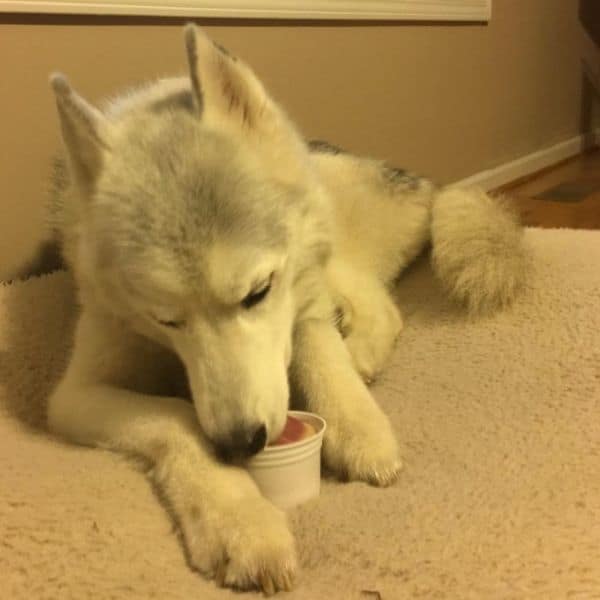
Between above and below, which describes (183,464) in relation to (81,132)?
below

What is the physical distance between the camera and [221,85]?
1275 mm

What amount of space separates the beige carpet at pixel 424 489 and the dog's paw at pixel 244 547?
0.02 meters

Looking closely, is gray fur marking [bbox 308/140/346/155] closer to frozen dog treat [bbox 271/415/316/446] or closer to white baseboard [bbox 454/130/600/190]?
frozen dog treat [bbox 271/415/316/446]

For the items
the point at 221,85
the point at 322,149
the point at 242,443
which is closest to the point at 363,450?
the point at 242,443

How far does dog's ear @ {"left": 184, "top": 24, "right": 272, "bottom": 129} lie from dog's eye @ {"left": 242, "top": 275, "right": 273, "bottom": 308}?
11.1 inches

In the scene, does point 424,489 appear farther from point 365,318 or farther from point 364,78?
point 364,78

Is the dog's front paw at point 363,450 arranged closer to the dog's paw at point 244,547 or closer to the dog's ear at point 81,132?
the dog's paw at point 244,547

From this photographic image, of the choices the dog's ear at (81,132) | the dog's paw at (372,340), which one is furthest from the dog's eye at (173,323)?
the dog's paw at (372,340)

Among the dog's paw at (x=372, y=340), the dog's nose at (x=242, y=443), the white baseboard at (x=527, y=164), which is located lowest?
the white baseboard at (x=527, y=164)

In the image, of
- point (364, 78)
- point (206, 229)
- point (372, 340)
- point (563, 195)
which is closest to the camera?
point (206, 229)

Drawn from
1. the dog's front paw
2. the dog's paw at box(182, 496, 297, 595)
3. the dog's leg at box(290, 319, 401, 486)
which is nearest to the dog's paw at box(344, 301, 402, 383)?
the dog's leg at box(290, 319, 401, 486)

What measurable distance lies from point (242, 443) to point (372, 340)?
0.61m

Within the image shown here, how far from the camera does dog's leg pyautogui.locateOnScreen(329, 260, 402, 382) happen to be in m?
1.59

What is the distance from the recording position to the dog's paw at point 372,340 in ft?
5.16
